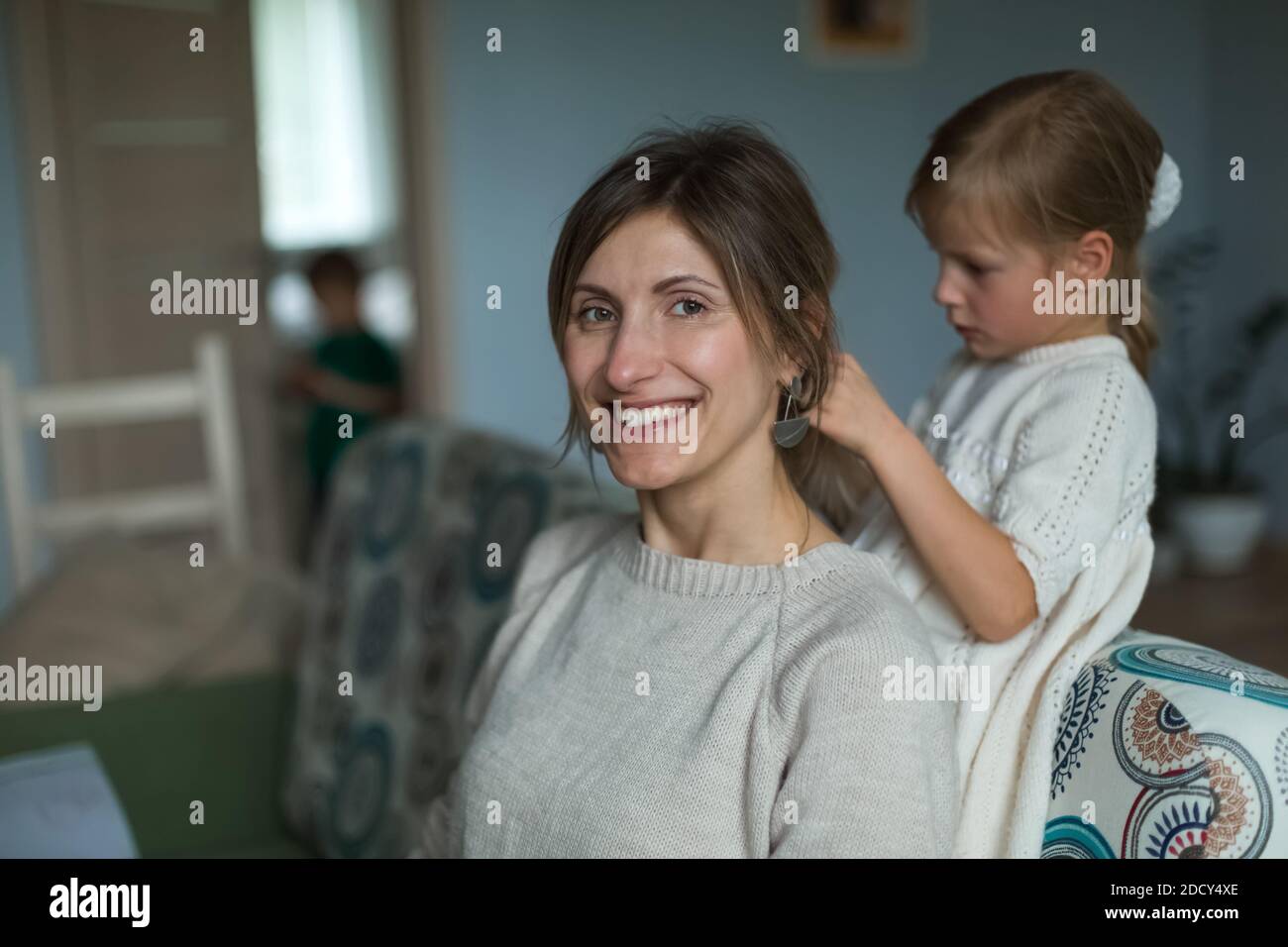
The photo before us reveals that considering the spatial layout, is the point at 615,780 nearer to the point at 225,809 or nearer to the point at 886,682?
the point at 886,682

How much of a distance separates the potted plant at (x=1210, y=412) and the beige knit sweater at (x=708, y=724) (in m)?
3.22

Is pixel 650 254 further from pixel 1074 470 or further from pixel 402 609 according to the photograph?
pixel 402 609

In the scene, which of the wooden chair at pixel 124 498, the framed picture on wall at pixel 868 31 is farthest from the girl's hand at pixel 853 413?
the framed picture on wall at pixel 868 31

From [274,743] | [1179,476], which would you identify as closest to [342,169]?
[1179,476]

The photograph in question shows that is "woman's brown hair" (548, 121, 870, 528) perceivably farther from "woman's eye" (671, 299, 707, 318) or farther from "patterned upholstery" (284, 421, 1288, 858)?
"patterned upholstery" (284, 421, 1288, 858)

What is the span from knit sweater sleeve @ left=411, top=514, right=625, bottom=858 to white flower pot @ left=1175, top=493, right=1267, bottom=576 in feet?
10.6

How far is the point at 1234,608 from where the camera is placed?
3391 mm

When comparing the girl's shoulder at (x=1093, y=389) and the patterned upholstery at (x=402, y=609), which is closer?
the girl's shoulder at (x=1093, y=389)

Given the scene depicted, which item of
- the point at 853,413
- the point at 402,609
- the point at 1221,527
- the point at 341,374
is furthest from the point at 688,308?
the point at 1221,527

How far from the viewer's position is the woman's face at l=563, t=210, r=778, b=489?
898mm

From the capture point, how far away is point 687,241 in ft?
2.96

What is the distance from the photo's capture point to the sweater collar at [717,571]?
0.92m

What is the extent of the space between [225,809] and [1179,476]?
3.14 m

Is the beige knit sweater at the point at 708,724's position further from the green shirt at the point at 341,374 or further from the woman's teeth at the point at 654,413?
the green shirt at the point at 341,374
